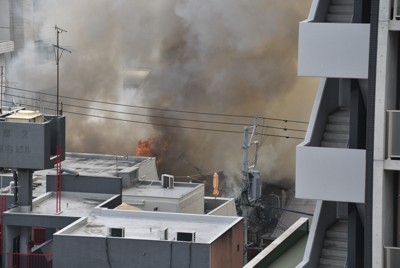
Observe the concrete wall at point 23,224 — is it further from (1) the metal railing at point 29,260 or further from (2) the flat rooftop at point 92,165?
(2) the flat rooftop at point 92,165

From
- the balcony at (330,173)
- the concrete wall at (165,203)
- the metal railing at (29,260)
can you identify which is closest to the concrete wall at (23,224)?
the metal railing at (29,260)

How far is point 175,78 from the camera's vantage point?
63.2 metres

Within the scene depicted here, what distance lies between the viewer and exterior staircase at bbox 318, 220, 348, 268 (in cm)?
1782

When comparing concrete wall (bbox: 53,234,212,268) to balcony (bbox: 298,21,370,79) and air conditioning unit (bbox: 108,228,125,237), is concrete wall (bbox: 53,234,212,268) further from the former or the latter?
balcony (bbox: 298,21,370,79)

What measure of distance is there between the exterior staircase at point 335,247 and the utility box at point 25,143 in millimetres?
14293

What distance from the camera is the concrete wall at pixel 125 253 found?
29.3m

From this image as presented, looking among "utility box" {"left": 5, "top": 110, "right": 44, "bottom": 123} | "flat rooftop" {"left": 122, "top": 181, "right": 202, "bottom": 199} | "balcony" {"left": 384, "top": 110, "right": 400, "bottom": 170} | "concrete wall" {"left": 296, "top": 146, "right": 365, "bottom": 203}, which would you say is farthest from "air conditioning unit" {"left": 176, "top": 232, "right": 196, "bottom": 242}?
"balcony" {"left": 384, "top": 110, "right": 400, "bottom": 170}

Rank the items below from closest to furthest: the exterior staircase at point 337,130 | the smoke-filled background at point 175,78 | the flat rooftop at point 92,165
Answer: the exterior staircase at point 337,130 < the flat rooftop at point 92,165 < the smoke-filled background at point 175,78

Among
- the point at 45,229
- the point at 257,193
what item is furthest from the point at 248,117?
the point at 45,229

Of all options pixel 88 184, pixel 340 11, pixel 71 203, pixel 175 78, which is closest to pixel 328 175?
pixel 340 11

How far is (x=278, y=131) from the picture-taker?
61.9 meters

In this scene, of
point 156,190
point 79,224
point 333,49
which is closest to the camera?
point 333,49

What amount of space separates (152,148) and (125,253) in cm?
3414

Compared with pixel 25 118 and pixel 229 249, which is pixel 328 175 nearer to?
pixel 229 249
